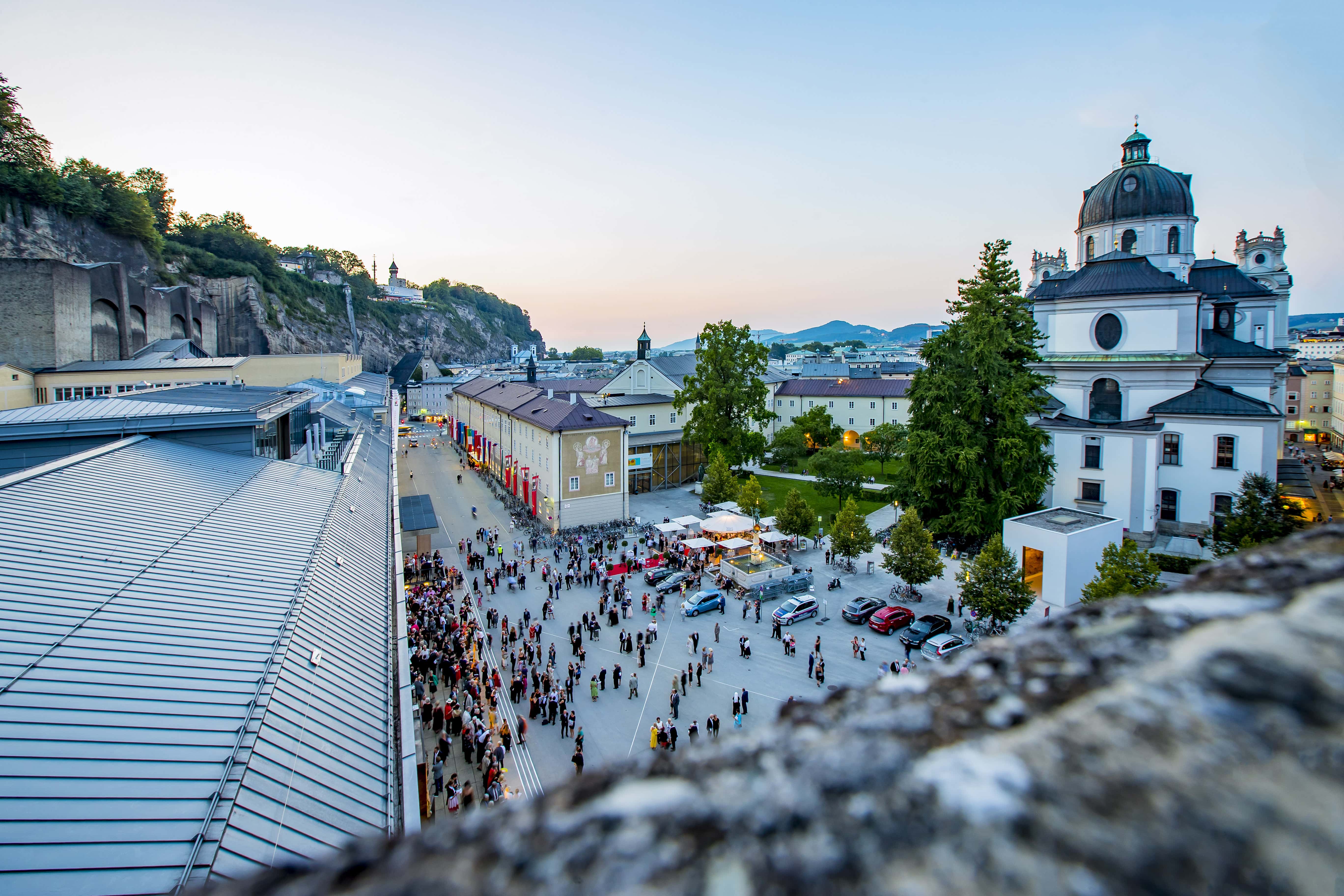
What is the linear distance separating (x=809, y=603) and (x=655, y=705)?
7965 millimetres

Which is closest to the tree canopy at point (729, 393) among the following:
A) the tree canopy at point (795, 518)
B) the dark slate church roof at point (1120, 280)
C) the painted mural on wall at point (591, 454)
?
the painted mural on wall at point (591, 454)

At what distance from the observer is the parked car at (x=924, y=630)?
2058cm

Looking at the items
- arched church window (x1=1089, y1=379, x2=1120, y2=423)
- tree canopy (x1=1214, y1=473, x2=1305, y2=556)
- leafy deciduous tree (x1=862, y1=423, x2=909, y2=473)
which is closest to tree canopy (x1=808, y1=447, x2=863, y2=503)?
leafy deciduous tree (x1=862, y1=423, x2=909, y2=473)

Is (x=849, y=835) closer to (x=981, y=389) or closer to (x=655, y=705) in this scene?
(x=655, y=705)

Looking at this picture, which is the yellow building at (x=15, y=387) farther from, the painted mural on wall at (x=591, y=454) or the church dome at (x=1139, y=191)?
the church dome at (x=1139, y=191)

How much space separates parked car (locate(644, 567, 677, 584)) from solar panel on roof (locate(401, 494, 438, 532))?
8967 millimetres

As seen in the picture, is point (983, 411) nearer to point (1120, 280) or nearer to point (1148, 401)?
point (1148, 401)

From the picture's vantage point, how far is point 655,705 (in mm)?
17750

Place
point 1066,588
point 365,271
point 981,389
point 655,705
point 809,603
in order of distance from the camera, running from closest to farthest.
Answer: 1. point 655,705
2. point 1066,588
3. point 809,603
4. point 981,389
5. point 365,271

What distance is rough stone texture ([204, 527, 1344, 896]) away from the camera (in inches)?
40.6

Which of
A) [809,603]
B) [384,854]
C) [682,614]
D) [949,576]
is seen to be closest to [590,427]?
[682,614]

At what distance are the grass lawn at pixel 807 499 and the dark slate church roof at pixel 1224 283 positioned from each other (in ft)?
78.5

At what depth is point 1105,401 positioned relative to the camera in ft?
104

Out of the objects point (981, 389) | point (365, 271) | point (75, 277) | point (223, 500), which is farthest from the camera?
point (365, 271)
